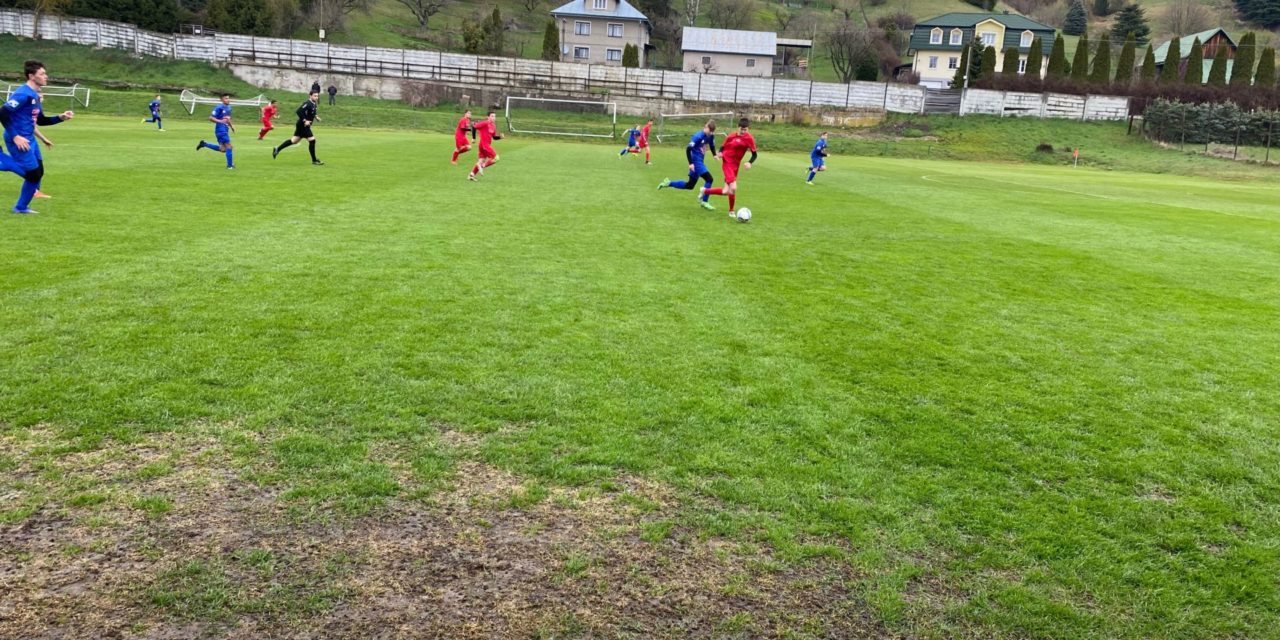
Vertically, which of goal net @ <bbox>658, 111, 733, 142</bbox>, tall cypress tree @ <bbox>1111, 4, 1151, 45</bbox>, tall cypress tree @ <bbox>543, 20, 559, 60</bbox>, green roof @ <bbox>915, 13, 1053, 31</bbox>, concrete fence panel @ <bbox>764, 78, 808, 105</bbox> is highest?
tall cypress tree @ <bbox>1111, 4, 1151, 45</bbox>

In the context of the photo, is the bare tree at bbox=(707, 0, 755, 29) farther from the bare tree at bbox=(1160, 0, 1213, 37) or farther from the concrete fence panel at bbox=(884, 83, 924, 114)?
the bare tree at bbox=(1160, 0, 1213, 37)

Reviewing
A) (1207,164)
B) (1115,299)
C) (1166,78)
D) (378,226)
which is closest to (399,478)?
(378,226)

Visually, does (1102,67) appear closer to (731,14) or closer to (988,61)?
(988,61)

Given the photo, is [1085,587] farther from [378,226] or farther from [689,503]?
[378,226]

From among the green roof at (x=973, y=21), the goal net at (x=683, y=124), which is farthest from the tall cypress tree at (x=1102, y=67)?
the goal net at (x=683, y=124)

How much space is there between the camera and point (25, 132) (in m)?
12.6

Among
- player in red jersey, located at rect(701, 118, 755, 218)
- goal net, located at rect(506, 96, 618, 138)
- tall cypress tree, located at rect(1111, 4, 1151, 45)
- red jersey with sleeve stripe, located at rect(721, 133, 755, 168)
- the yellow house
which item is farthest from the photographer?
tall cypress tree, located at rect(1111, 4, 1151, 45)

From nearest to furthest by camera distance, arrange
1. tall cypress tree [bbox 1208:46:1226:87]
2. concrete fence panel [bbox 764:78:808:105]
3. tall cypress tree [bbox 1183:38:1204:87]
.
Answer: concrete fence panel [bbox 764:78:808:105], tall cypress tree [bbox 1208:46:1226:87], tall cypress tree [bbox 1183:38:1204:87]

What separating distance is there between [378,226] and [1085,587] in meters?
11.8

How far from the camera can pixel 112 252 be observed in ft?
33.2

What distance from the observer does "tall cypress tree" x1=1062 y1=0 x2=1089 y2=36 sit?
124 meters

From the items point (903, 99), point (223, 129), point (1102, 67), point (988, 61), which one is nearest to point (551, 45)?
point (903, 99)

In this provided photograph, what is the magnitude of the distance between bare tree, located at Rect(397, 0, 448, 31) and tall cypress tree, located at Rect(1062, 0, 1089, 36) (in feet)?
315

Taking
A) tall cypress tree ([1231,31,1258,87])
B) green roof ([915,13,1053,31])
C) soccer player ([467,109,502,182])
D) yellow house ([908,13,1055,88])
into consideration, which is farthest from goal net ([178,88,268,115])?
tall cypress tree ([1231,31,1258,87])
